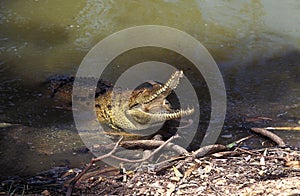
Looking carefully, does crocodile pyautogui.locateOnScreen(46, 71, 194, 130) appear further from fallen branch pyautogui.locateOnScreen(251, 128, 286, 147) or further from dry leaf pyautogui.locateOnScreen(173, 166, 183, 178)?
dry leaf pyautogui.locateOnScreen(173, 166, 183, 178)

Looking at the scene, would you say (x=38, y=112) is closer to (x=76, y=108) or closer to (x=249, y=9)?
(x=76, y=108)

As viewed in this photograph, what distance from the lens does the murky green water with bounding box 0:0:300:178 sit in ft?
13.5

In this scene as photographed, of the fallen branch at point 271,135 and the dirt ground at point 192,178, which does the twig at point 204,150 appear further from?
the fallen branch at point 271,135

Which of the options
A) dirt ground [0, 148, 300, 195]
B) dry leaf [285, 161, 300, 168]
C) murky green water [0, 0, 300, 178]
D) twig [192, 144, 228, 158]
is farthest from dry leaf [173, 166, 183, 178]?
murky green water [0, 0, 300, 178]

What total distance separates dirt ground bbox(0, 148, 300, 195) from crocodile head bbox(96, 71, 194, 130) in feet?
3.33

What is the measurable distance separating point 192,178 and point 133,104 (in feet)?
5.26

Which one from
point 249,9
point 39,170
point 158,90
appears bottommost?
point 39,170

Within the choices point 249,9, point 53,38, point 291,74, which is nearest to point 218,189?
point 291,74

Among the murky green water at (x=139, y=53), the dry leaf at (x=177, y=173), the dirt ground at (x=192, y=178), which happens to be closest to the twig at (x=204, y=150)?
the dirt ground at (x=192, y=178)

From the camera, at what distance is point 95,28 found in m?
6.29

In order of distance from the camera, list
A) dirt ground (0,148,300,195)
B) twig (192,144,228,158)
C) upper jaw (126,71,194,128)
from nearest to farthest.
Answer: dirt ground (0,148,300,195) < twig (192,144,228,158) < upper jaw (126,71,194,128)

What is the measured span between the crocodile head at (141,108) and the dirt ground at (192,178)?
1.01 metres

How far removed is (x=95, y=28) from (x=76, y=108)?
2095 millimetres

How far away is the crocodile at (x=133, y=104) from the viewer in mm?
3900
